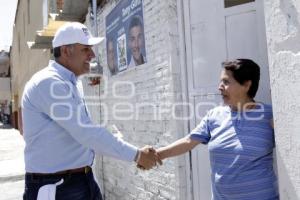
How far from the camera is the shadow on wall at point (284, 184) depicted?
2.40 metres

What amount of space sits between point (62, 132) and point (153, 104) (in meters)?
1.79

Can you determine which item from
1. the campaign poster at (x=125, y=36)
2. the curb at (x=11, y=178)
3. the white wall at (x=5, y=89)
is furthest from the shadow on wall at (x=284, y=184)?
the white wall at (x=5, y=89)

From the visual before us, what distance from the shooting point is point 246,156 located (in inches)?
103

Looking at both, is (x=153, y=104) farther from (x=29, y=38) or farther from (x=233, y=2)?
(x=29, y=38)

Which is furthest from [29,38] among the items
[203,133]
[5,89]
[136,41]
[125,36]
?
[5,89]

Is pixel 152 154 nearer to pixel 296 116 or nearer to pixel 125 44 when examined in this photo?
pixel 296 116

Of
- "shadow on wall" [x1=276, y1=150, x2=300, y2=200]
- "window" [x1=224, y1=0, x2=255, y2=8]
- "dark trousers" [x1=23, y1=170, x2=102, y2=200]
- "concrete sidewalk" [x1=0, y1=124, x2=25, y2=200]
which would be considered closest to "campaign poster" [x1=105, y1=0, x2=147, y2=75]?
"window" [x1=224, y1=0, x2=255, y2=8]

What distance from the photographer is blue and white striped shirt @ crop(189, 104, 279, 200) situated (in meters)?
2.63

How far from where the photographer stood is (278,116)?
2.45 metres

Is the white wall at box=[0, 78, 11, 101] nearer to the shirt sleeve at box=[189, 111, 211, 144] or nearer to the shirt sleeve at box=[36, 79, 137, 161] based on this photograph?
the shirt sleeve at box=[36, 79, 137, 161]

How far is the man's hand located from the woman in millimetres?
602

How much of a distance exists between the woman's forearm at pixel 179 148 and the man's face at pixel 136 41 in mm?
1783

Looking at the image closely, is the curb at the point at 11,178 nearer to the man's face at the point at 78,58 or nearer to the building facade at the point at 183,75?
the building facade at the point at 183,75

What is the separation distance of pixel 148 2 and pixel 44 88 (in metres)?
2.14
